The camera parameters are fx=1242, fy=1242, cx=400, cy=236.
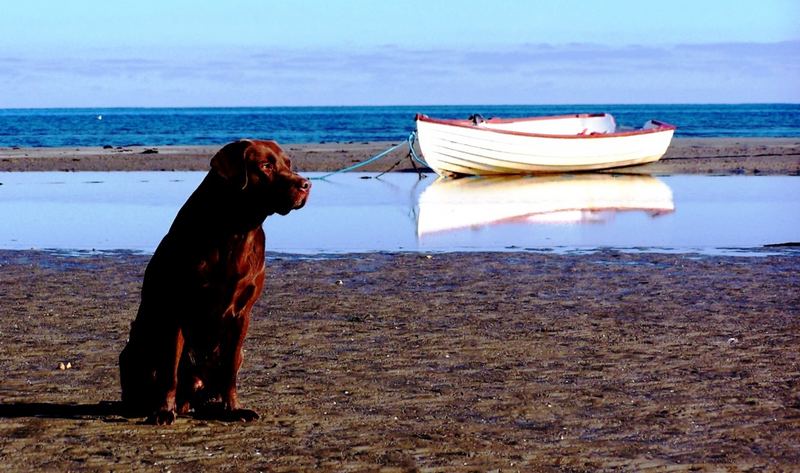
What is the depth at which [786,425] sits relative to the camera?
20.1 feet

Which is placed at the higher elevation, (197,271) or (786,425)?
(197,271)

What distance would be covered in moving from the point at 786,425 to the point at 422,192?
1762 cm

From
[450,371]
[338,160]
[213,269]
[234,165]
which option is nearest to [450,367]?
[450,371]

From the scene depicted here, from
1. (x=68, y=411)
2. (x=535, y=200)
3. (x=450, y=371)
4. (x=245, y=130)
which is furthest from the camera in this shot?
(x=245, y=130)

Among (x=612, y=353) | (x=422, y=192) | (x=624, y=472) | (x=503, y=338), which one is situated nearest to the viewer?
(x=624, y=472)

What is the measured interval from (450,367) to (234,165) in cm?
243

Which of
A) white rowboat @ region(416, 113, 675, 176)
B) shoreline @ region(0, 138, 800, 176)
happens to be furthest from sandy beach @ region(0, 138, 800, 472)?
shoreline @ region(0, 138, 800, 176)

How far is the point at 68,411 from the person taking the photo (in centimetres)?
645

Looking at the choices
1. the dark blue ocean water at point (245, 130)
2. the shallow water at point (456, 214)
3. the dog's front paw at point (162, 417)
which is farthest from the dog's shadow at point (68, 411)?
the dark blue ocean water at point (245, 130)

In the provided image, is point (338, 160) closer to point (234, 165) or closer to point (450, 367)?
point (450, 367)

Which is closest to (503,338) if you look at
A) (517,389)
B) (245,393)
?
(517,389)

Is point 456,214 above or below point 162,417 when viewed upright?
above

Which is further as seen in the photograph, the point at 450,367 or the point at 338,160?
the point at 338,160

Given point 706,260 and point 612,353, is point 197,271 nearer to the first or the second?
point 612,353
